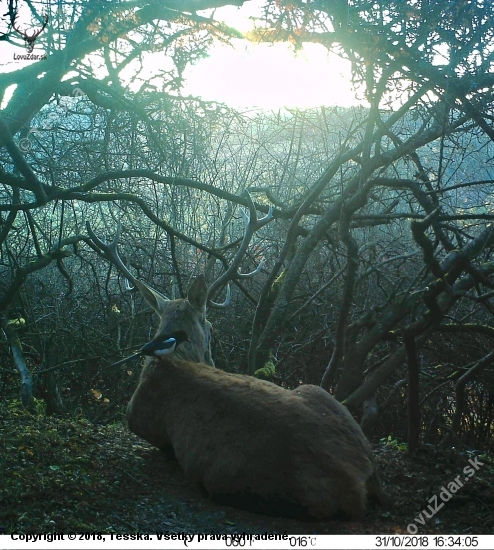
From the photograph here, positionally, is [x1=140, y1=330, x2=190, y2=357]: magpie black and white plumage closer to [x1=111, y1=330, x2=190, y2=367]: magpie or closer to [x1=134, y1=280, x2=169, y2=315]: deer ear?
[x1=111, y1=330, x2=190, y2=367]: magpie

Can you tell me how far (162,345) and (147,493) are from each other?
1.56m

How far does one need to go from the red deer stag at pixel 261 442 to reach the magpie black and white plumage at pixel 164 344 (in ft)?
0.59

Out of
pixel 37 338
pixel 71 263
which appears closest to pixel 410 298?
pixel 37 338

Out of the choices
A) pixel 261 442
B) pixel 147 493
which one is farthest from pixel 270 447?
pixel 147 493

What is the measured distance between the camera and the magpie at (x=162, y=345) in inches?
241

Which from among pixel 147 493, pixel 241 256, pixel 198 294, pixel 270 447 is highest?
pixel 241 256

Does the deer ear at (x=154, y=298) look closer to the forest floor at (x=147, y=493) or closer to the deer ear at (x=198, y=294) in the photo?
the deer ear at (x=198, y=294)

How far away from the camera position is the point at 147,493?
201 inches

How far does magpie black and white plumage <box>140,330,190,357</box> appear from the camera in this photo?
20.2 feet

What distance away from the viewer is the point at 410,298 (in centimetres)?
696

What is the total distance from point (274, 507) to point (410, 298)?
3133 millimetres

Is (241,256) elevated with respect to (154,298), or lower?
elevated

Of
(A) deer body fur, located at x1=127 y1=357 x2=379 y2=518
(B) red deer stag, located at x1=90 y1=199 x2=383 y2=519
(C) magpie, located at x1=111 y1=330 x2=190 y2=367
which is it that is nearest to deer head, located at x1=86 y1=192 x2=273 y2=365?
(C) magpie, located at x1=111 y1=330 x2=190 y2=367

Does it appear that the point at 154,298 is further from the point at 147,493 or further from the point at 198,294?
the point at 147,493
